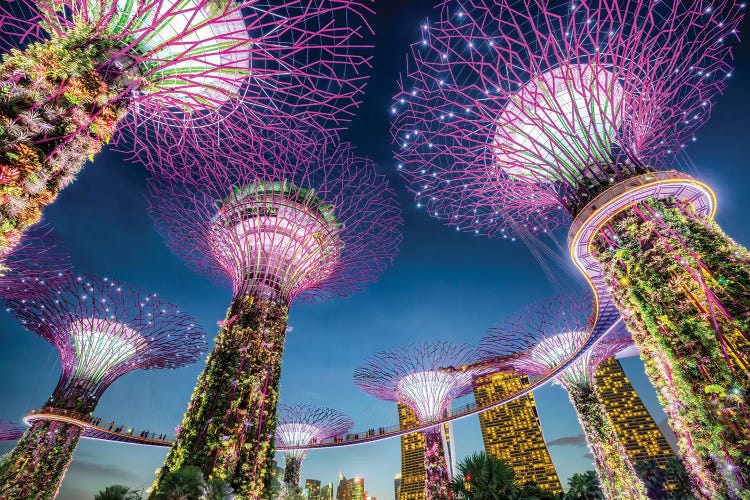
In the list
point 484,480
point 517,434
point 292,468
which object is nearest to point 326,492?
point 517,434

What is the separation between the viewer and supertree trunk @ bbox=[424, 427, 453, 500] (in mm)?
19922

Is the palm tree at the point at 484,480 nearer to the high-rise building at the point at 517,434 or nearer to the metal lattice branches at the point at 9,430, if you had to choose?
the metal lattice branches at the point at 9,430

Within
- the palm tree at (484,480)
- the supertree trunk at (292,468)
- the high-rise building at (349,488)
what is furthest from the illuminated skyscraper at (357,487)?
the palm tree at (484,480)

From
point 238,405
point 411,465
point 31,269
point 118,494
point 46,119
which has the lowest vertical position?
point 118,494

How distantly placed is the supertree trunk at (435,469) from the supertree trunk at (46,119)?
2186 cm

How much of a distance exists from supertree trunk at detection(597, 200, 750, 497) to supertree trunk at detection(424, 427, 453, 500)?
15.0m

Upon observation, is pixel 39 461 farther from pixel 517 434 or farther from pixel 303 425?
pixel 517 434

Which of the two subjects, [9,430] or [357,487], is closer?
[9,430]

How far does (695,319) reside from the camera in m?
7.41

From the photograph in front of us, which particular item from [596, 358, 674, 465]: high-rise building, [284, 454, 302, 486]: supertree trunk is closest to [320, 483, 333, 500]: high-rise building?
[596, 358, 674, 465]: high-rise building

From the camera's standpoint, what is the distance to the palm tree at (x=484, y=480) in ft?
43.7

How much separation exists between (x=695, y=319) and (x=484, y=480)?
9851 mm

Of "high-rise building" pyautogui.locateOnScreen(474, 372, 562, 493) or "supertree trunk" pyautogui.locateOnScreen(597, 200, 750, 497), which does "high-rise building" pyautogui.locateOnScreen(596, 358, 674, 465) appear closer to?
"high-rise building" pyautogui.locateOnScreen(474, 372, 562, 493)

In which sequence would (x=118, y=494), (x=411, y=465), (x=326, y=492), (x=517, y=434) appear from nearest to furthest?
(x=118, y=494)
(x=411, y=465)
(x=517, y=434)
(x=326, y=492)
